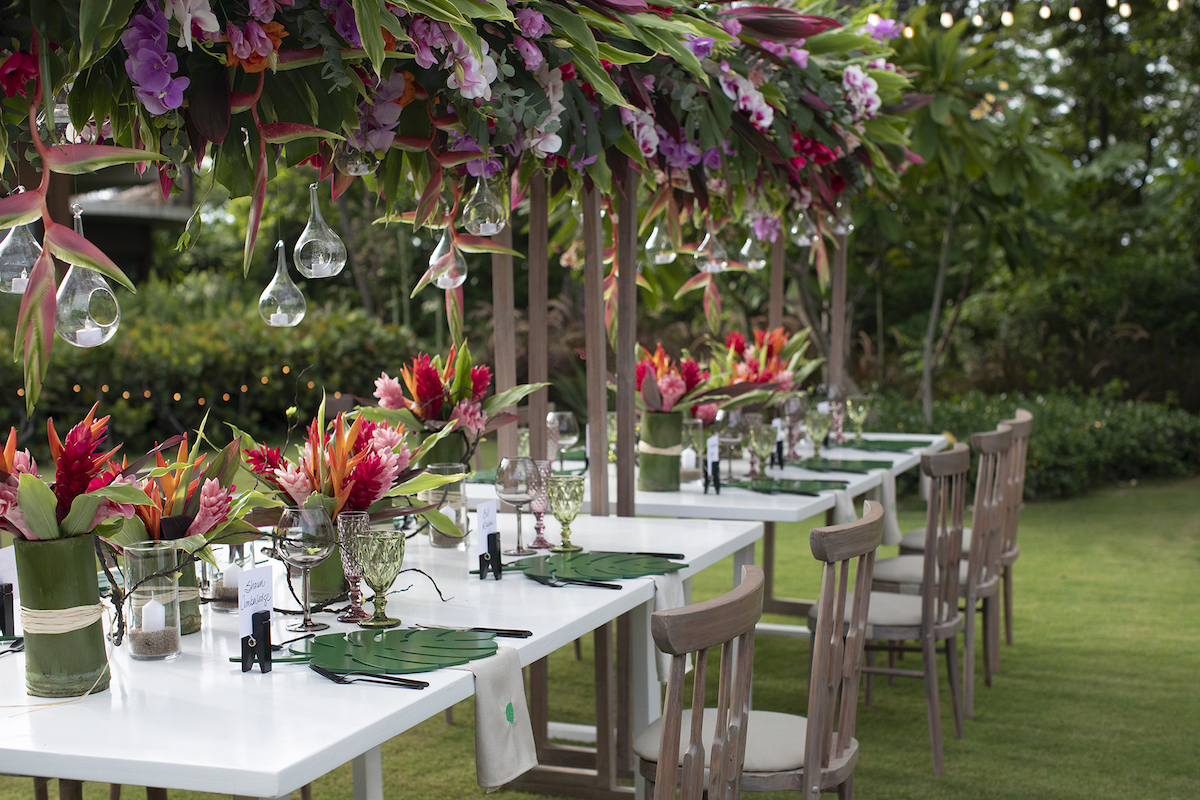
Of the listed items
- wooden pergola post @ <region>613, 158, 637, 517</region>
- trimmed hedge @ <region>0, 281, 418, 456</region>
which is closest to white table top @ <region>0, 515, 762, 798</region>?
wooden pergola post @ <region>613, 158, 637, 517</region>

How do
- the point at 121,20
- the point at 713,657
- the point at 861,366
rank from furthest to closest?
the point at 861,366, the point at 713,657, the point at 121,20

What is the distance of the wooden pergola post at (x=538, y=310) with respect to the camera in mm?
2971

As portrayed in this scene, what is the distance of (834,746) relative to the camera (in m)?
2.10

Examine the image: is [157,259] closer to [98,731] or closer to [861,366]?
[861,366]

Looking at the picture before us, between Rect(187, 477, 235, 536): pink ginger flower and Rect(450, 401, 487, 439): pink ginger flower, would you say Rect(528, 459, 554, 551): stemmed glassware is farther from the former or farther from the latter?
Rect(187, 477, 235, 536): pink ginger flower

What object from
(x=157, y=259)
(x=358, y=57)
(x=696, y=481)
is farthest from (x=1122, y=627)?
(x=157, y=259)

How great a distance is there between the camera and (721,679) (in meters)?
1.53

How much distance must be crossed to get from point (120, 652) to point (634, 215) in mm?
1927

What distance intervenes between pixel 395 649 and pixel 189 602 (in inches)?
16.1

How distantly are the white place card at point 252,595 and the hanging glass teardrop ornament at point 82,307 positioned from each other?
42cm

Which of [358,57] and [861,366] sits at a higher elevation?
[358,57]

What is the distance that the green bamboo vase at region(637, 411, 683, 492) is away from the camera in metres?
3.42

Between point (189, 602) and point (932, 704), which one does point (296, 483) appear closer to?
point (189, 602)

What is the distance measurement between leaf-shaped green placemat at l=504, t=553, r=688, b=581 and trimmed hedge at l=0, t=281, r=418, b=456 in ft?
21.0
